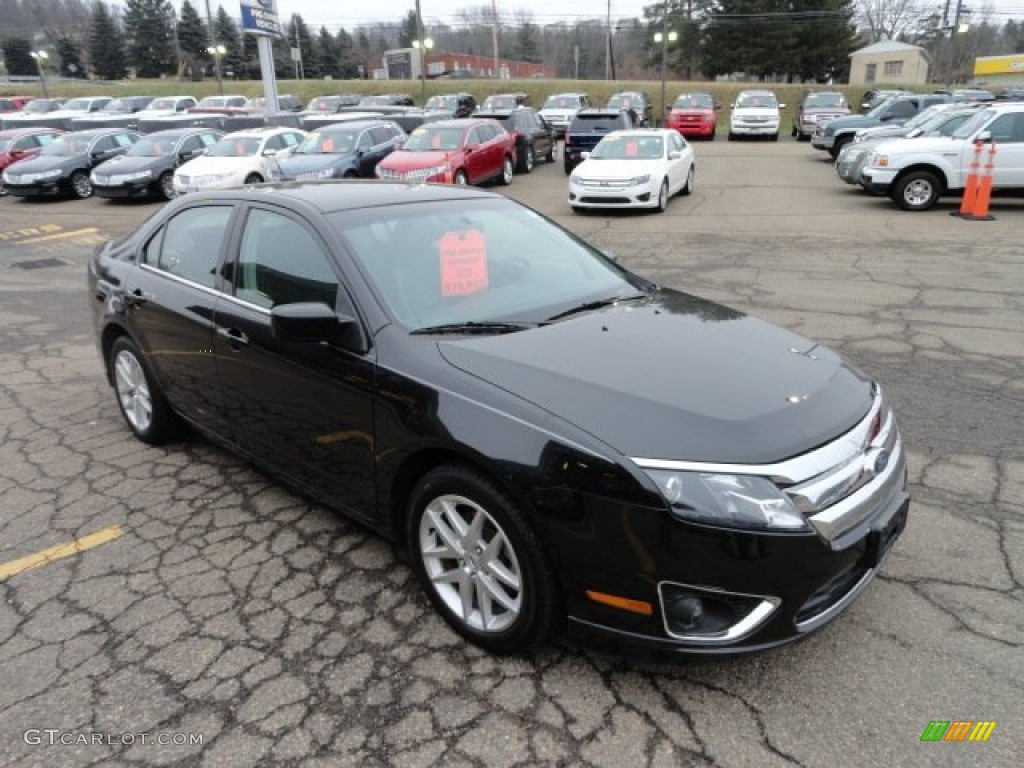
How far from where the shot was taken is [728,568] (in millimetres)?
2201

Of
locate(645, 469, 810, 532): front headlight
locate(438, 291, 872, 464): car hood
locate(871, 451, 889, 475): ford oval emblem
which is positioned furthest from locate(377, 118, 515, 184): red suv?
locate(645, 469, 810, 532): front headlight

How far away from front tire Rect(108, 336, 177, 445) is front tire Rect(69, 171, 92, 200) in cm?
1649

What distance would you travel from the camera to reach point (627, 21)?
70.8 meters

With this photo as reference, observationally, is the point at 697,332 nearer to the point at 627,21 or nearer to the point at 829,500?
the point at 829,500

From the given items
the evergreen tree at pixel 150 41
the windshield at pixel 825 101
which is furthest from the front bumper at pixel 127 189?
the evergreen tree at pixel 150 41

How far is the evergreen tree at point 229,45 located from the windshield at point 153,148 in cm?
6936

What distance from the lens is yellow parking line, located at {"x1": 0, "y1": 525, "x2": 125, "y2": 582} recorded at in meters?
3.37

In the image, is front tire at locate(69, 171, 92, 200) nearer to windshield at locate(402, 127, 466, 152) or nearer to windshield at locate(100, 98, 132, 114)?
windshield at locate(402, 127, 466, 152)

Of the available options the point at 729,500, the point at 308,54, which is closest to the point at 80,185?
the point at 729,500

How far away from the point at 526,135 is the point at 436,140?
487 centimetres

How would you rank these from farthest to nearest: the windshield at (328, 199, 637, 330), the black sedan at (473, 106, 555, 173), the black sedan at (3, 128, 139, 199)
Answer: the black sedan at (473, 106, 555, 173), the black sedan at (3, 128, 139, 199), the windshield at (328, 199, 637, 330)

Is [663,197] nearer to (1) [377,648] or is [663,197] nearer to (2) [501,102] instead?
(1) [377,648]

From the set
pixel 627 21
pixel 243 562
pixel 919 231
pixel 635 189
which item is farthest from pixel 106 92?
pixel 243 562

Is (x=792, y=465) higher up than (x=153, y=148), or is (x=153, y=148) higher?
(x=153, y=148)
